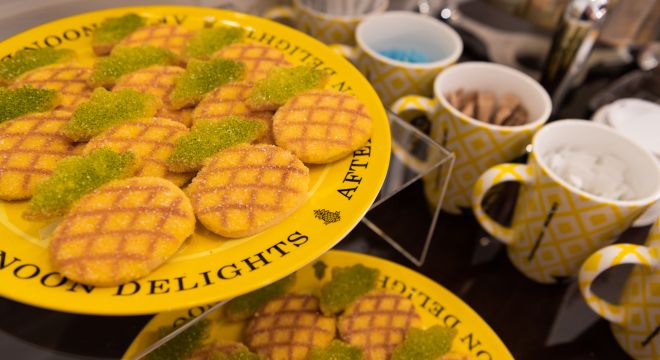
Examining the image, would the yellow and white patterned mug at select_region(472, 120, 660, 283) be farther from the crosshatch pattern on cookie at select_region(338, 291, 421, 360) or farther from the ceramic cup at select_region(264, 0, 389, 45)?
the ceramic cup at select_region(264, 0, 389, 45)

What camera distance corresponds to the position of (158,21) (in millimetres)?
678

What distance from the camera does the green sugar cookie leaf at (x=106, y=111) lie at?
0.50 metres

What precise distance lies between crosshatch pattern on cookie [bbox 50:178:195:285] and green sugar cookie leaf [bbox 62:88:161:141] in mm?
84

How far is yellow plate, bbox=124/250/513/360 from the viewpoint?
2.06 feet

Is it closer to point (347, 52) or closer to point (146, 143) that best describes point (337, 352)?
point (146, 143)

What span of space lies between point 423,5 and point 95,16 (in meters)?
0.72

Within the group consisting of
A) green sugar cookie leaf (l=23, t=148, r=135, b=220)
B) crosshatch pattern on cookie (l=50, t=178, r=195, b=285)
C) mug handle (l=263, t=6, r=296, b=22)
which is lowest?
mug handle (l=263, t=6, r=296, b=22)

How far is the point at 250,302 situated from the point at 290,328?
7cm

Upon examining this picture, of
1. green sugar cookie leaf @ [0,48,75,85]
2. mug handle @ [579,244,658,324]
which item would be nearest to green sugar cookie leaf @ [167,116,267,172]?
green sugar cookie leaf @ [0,48,75,85]

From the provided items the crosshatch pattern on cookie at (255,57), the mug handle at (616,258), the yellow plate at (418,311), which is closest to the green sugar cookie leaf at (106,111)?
the crosshatch pattern on cookie at (255,57)

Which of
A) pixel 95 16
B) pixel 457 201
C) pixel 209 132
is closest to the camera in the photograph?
pixel 209 132

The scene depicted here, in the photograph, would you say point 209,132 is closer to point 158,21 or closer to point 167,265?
point 167,265

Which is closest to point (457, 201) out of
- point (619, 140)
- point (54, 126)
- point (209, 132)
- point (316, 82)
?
point (619, 140)

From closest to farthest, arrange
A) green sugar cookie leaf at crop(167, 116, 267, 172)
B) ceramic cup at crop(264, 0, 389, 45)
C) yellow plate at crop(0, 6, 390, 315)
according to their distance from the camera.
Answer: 1. yellow plate at crop(0, 6, 390, 315)
2. green sugar cookie leaf at crop(167, 116, 267, 172)
3. ceramic cup at crop(264, 0, 389, 45)
